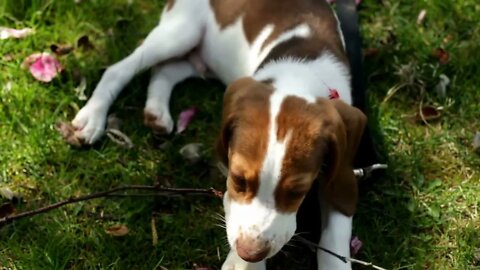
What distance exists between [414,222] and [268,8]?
54.8 inches

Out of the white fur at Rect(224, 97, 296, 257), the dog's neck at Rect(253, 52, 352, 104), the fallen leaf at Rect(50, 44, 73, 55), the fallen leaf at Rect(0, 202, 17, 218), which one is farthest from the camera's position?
the fallen leaf at Rect(50, 44, 73, 55)

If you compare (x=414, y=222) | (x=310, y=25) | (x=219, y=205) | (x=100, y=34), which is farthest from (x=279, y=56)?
(x=100, y=34)

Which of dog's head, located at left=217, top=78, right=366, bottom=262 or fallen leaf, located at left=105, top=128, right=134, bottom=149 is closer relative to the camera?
dog's head, located at left=217, top=78, right=366, bottom=262

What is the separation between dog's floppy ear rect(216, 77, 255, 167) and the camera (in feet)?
11.5

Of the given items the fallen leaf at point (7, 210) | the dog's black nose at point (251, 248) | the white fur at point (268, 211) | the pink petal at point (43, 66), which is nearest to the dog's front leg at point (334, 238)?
the white fur at point (268, 211)

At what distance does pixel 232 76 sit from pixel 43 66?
1.13 meters

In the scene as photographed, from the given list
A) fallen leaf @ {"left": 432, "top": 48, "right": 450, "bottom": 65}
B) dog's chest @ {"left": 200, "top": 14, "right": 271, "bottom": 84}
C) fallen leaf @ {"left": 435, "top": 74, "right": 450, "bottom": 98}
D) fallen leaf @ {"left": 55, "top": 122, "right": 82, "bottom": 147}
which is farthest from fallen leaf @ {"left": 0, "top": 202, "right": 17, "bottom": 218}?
fallen leaf @ {"left": 432, "top": 48, "right": 450, "bottom": 65}

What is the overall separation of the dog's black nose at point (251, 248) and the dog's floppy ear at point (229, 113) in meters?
0.48

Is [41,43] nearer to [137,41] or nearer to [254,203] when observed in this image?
[137,41]

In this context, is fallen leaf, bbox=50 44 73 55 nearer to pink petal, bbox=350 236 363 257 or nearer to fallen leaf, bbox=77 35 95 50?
fallen leaf, bbox=77 35 95 50

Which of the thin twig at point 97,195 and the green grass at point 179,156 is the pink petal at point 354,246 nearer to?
the green grass at point 179,156

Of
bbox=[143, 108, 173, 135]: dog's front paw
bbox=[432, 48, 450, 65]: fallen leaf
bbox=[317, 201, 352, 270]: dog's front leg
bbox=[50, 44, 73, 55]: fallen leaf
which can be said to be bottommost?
bbox=[432, 48, 450, 65]: fallen leaf

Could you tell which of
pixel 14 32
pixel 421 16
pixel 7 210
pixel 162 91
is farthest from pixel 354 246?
pixel 14 32

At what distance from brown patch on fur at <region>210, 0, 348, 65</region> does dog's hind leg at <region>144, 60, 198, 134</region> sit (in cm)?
41
